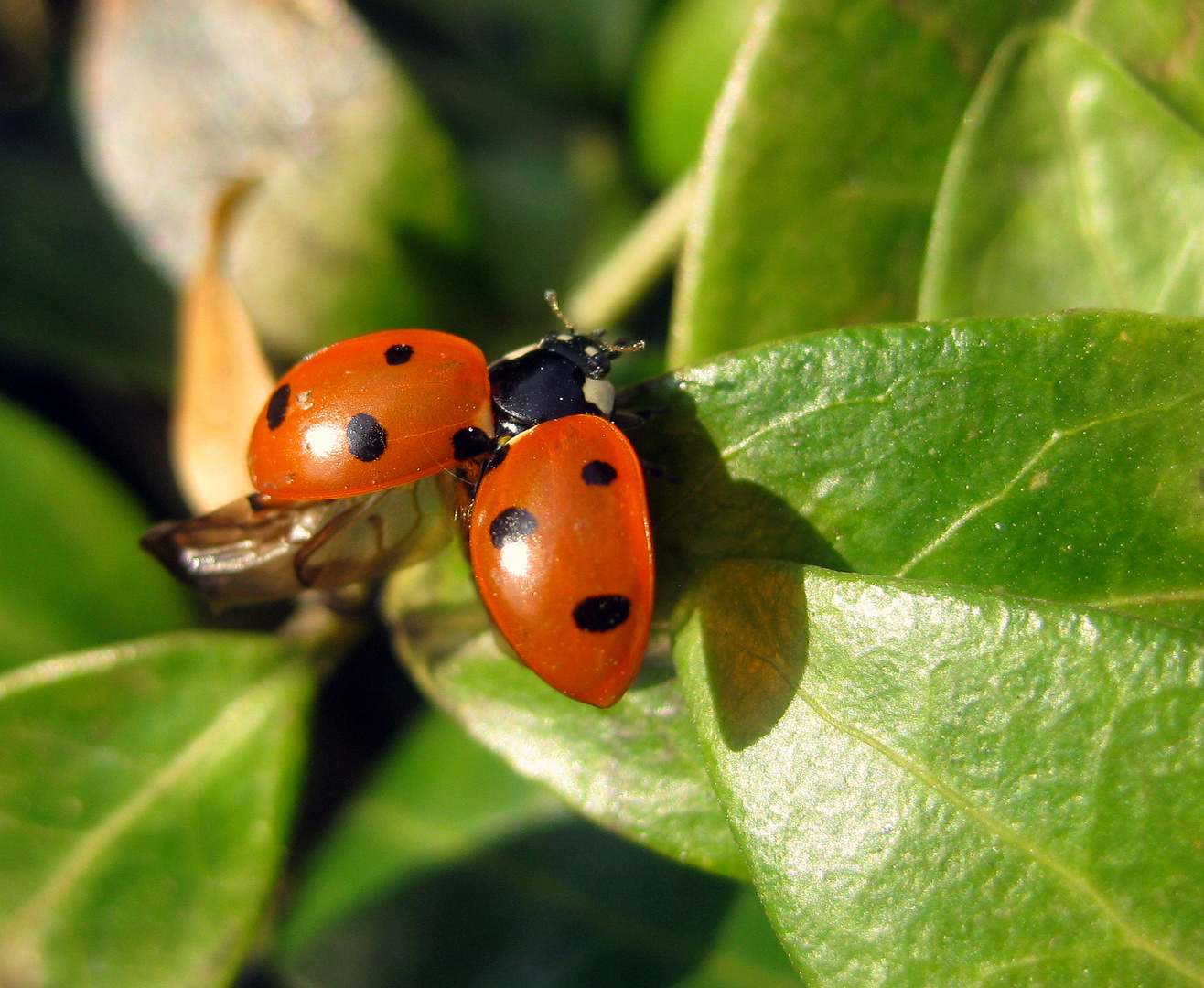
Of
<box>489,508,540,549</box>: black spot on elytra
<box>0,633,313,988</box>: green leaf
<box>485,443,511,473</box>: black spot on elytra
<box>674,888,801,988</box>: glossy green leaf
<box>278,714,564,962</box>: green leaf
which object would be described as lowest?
<box>674,888,801,988</box>: glossy green leaf

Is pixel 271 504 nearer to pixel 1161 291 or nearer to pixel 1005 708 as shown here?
pixel 1005 708

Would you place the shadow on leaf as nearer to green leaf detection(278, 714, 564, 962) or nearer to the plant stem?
green leaf detection(278, 714, 564, 962)

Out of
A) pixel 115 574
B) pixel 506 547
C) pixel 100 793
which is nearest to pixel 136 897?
pixel 100 793

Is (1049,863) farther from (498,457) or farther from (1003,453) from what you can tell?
(498,457)

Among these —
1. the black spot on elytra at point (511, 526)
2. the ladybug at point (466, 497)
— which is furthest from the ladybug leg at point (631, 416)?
the black spot on elytra at point (511, 526)

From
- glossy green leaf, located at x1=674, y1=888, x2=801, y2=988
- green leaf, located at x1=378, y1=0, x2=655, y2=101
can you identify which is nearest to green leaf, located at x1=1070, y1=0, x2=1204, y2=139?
green leaf, located at x1=378, y1=0, x2=655, y2=101
